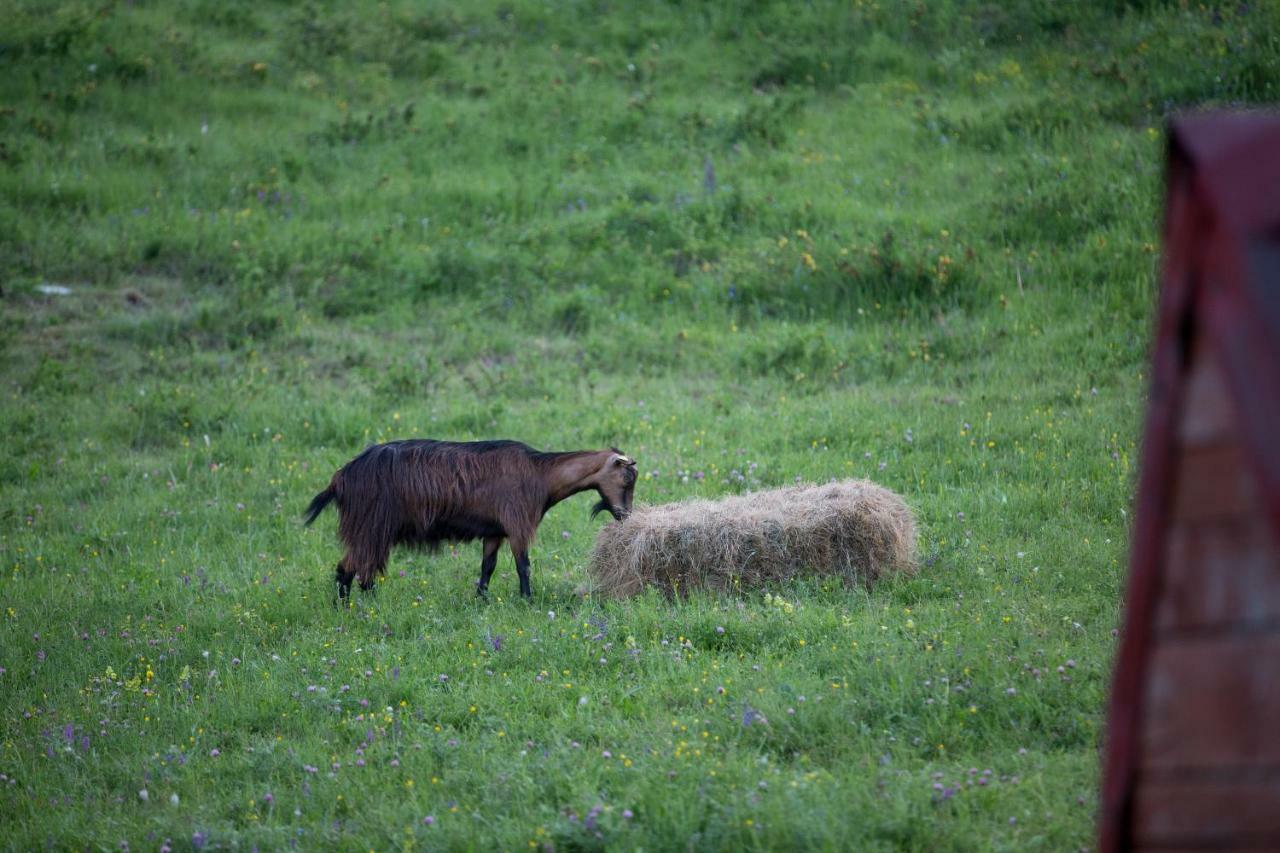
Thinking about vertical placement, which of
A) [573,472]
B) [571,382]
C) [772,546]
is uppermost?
[571,382]

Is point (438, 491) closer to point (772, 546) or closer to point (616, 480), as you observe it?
point (616, 480)

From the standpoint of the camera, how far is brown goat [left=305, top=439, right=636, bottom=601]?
9.75 meters

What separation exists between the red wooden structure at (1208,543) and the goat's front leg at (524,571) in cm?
680

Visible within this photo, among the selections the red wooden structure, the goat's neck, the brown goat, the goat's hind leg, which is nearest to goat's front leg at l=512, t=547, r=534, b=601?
the brown goat

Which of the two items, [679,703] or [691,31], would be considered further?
[691,31]

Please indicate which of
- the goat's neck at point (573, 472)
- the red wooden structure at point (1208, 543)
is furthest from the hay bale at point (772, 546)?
the red wooden structure at point (1208, 543)

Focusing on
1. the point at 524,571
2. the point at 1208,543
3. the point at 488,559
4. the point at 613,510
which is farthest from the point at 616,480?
the point at 1208,543

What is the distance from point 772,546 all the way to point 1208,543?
629 centimetres

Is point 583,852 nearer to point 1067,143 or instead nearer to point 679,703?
point 679,703

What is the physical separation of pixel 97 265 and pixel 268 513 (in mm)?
7512

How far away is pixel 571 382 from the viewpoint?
14.7m

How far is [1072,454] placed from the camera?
11289 millimetres

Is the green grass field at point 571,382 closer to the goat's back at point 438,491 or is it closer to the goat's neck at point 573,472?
the goat's back at point 438,491

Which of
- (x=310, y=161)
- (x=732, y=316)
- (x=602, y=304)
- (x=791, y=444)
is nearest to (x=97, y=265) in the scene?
(x=310, y=161)
